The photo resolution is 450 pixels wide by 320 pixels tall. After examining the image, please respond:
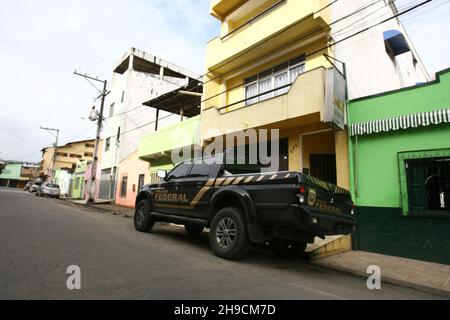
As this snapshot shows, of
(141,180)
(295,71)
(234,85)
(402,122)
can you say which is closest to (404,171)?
(402,122)

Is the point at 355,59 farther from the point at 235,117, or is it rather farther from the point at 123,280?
the point at 123,280

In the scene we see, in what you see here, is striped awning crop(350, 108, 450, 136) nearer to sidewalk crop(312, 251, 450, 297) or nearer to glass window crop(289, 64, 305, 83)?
sidewalk crop(312, 251, 450, 297)

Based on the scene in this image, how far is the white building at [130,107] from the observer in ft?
79.1

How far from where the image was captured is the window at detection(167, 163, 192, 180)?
7379 millimetres

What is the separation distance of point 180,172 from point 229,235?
263cm

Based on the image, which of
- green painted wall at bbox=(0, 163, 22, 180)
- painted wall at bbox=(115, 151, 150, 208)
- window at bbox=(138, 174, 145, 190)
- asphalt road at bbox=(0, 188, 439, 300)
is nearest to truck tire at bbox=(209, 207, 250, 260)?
asphalt road at bbox=(0, 188, 439, 300)

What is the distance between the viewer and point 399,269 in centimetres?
580

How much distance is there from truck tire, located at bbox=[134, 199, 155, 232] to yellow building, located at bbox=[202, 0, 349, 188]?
417cm

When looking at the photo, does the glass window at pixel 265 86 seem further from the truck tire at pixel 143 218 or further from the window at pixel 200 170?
the truck tire at pixel 143 218

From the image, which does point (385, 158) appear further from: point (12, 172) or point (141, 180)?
point (12, 172)

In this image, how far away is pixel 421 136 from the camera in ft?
22.7

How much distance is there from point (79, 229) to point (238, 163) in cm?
461

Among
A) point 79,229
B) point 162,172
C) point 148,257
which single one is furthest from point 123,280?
point 79,229

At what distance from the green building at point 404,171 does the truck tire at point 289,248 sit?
232cm
